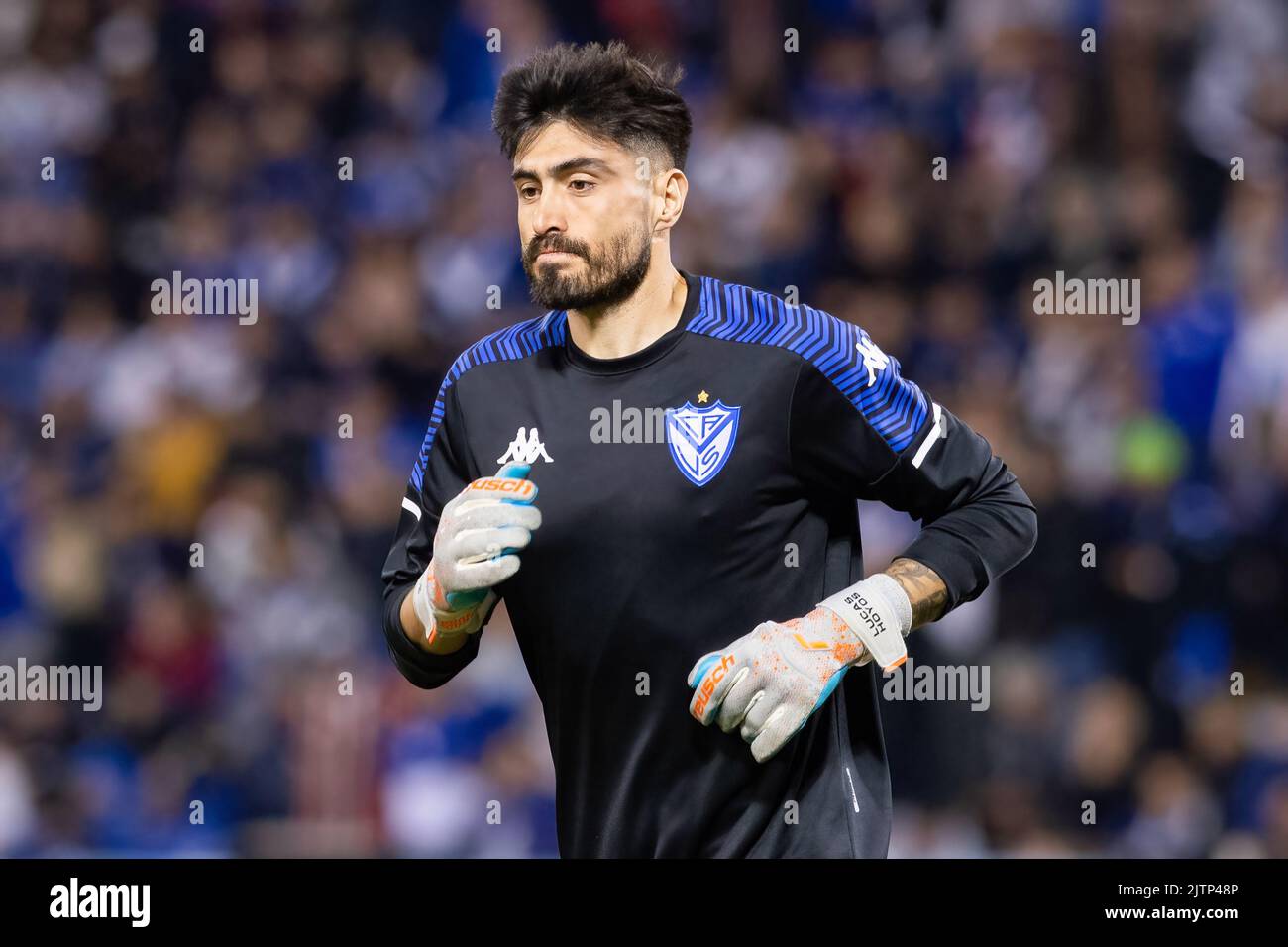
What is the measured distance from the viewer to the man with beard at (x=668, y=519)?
3.12 metres

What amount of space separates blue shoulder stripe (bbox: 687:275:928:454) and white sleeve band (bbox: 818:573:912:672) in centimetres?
30

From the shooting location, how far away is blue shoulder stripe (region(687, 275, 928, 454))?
10.6 ft

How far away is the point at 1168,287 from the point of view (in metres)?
6.53

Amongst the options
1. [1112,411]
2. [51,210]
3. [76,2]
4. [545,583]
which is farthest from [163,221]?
[545,583]

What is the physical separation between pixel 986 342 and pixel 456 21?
115 inches

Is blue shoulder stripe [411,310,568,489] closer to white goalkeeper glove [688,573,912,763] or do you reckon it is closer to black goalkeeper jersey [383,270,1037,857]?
black goalkeeper jersey [383,270,1037,857]

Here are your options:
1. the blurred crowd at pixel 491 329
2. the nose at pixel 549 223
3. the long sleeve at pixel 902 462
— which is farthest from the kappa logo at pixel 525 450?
the blurred crowd at pixel 491 329

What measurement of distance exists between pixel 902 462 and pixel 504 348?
Result: 0.88 meters

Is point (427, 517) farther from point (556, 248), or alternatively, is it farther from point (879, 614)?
point (879, 614)

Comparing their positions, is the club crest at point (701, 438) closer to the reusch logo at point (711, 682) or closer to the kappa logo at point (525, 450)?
the kappa logo at point (525, 450)

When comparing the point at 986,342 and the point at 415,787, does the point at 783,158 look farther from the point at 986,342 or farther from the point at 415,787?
the point at 415,787

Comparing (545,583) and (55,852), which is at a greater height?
(545,583)

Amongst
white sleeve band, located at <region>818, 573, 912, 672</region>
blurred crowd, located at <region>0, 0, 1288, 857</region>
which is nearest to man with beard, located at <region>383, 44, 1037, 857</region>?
white sleeve band, located at <region>818, 573, 912, 672</region>

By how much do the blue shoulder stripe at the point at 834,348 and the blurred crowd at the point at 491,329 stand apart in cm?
250
